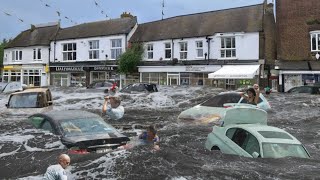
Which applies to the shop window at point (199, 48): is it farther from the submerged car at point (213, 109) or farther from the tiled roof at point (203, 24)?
the submerged car at point (213, 109)

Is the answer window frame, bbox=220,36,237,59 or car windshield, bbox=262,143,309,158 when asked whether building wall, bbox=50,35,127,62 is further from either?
car windshield, bbox=262,143,309,158

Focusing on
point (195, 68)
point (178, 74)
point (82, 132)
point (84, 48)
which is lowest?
point (82, 132)

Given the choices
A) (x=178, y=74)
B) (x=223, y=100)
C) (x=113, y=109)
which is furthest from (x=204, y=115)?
(x=178, y=74)

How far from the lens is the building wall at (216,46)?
33188 millimetres

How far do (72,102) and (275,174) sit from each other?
18.8m

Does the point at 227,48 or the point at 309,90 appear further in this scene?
the point at 227,48

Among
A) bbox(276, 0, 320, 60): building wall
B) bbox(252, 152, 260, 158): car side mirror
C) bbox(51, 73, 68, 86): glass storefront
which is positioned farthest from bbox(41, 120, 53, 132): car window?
bbox(51, 73, 68, 86): glass storefront

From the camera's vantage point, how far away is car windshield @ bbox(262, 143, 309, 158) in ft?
26.4

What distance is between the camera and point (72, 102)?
24.6 metres

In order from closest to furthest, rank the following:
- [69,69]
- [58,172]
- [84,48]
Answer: [58,172] → [84,48] → [69,69]

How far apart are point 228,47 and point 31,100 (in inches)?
885

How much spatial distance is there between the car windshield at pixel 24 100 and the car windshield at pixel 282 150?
30.4ft

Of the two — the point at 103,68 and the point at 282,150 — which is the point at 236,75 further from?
the point at 282,150

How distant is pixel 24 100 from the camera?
15.0m
